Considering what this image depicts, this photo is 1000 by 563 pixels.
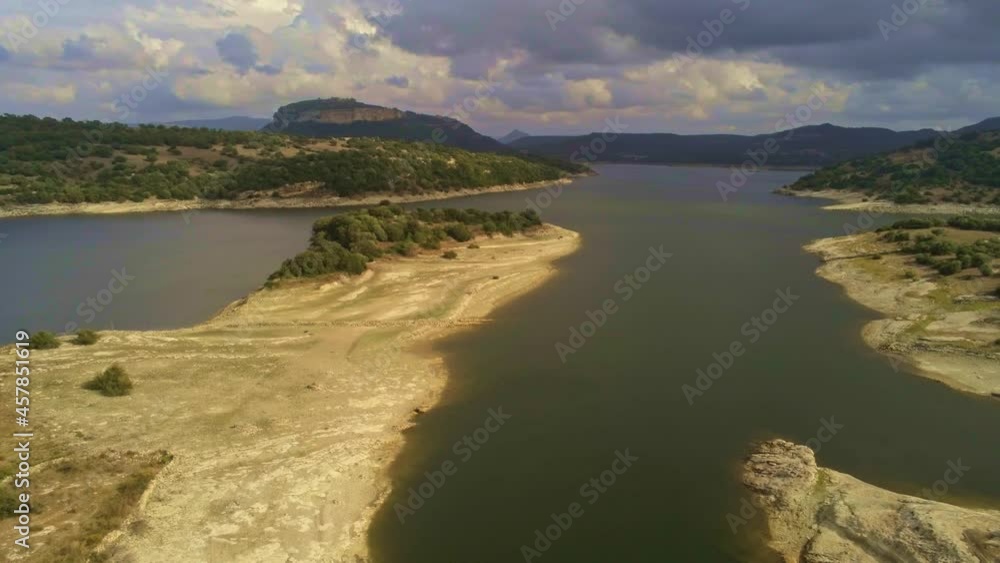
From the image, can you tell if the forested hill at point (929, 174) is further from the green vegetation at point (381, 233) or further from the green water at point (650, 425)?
the green vegetation at point (381, 233)

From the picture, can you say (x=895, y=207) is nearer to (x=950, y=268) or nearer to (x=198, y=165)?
(x=950, y=268)

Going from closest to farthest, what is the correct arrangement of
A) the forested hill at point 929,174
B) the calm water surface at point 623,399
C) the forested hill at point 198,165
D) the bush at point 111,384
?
the calm water surface at point 623,399 → the bush at point 111,384 → the forested hill at point 198,165 → the forested hill at point 929,174

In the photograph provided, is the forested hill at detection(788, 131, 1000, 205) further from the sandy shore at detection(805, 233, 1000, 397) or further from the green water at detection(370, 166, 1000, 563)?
the green water at detection(370, 166, 1000, 563)

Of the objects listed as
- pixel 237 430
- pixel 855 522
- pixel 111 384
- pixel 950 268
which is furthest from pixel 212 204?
pixel 855 522

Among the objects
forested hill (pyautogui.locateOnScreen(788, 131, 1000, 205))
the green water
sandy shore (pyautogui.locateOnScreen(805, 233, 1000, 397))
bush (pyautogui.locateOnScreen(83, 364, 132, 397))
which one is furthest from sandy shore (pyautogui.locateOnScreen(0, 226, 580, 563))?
forested hill (pyautogui.locateOnScreen(788, 131, 1000, 205))

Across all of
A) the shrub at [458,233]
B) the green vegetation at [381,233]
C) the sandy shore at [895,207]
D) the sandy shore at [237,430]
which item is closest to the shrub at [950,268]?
the sandy shore at [237,430]

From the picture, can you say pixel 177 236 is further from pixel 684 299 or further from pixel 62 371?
pixel 684 299
